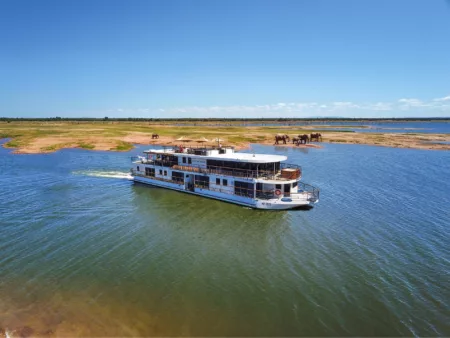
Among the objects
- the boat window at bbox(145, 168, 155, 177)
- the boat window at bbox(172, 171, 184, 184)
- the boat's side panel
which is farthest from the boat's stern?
the boat window at bbox(145, 168, 155, 177)

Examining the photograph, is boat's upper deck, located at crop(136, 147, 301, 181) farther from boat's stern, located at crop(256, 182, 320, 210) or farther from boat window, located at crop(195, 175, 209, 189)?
boat's stern, located at crop(256, 182, 320, 210)

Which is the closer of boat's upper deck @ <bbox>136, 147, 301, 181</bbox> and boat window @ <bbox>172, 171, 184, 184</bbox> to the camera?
boat's upper deck @ <bbox>136, 147, 301, 181</bbox>

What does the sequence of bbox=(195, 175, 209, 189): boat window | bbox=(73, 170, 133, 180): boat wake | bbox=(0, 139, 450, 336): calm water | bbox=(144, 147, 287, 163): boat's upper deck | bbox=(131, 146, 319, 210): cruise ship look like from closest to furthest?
bbox=(0, 139, 450, 336): calm water, bbox=(131, 146, 319, 210): cruise ship, bbox=(144, 147, 287, 163): boat's upper deck, bbox=(195, 175, 209, 189): boat window, bbox=(73, 170, 133, 180): boat wake

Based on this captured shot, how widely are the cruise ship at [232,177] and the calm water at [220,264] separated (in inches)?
59.5

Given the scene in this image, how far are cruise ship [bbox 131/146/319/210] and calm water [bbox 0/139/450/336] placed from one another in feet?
4.95

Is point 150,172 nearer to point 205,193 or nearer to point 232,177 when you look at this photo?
point 205,193

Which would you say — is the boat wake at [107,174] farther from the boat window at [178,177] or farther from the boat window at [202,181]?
the boat window at [202,181]

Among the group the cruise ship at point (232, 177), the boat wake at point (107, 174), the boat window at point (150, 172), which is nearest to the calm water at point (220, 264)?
the cruise ship at point (232, 177)

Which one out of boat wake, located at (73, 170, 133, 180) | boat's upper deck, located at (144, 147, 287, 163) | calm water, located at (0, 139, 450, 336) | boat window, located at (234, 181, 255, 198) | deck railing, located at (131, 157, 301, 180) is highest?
boat's upper deck, located at (144, 147, 287, 163)

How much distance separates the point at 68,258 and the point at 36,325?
770cm

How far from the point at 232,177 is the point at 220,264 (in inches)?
654

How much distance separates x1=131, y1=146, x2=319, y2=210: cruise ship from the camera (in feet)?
119

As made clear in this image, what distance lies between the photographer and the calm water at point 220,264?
1719 cm

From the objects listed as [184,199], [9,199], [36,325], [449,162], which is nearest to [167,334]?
[36,325]
